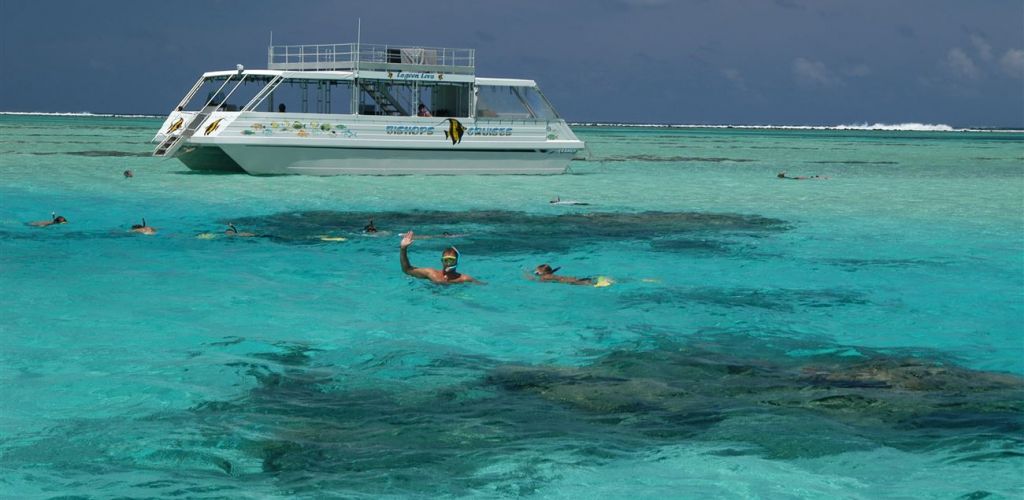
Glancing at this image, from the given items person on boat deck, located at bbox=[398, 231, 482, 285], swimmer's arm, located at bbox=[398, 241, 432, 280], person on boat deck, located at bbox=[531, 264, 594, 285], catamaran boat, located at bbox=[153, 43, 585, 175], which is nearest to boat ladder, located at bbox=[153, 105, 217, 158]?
catamaran boat, located at bbox=[153, 43, 585, 175]

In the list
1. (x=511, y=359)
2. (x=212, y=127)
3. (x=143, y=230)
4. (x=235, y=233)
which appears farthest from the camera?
(x=212, y=127)

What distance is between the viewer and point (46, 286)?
12984mm

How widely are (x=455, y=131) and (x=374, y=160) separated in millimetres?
2366

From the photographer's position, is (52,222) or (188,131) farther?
(188,131)

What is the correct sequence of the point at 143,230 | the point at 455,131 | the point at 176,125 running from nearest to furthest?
the point at 143,230 < the point at 176,125 < the point at 455,131

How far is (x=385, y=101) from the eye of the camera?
29.6 m

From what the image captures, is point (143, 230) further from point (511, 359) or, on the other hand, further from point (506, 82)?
point (506, 82)

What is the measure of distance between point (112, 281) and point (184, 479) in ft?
25.0

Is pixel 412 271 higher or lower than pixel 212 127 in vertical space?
lower

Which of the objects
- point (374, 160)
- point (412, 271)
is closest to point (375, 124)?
point (374, 160)

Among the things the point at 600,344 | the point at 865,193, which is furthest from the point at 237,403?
the point at 865,193

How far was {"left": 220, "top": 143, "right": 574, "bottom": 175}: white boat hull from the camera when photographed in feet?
92.5

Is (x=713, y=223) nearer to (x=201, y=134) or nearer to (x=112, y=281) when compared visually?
(x=112, y=281)

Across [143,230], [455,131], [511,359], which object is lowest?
[511,359]
